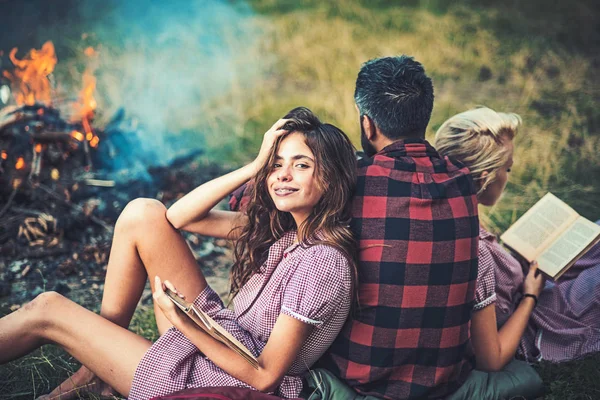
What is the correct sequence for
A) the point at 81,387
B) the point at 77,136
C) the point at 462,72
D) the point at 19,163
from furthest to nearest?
the point at 462,72 < the point at 77,136 < the point at 19,163 < the point at 81,387

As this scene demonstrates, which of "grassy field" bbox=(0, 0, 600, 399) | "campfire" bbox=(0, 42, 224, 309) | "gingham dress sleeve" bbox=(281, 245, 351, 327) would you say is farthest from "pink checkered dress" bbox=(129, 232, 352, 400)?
"grassy field" bbox=(0, 0, 600, 399)

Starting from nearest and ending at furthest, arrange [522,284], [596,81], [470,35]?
1. [522,284]
2. [596,81]
3. [470,35]

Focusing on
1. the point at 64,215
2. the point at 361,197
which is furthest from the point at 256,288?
the point at 64,215

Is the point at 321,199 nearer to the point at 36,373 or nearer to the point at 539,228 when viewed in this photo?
the point at 539,228

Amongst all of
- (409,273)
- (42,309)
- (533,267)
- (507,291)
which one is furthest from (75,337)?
(533,267)

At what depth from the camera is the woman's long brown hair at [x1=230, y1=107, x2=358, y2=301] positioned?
2.36 metres

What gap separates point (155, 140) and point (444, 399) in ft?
13.2

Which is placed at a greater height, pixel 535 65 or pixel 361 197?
pixel 361 197

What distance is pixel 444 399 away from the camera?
8.40 ft

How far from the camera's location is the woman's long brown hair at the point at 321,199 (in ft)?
7.74

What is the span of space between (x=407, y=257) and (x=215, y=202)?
79 centimetres

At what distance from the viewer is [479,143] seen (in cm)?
287

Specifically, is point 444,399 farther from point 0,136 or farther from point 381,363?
point 0,136

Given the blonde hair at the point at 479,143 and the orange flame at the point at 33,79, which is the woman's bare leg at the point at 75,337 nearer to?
the blonde hair at the point at 479,143
